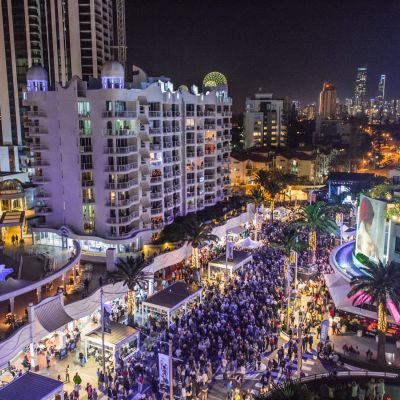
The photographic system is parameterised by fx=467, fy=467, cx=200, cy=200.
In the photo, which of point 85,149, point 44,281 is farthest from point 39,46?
point 44,281

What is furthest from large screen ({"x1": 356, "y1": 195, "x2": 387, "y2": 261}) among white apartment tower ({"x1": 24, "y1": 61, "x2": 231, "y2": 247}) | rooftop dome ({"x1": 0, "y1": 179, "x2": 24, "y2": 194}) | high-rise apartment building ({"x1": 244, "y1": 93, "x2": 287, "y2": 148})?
high-rise apartment building ({"x1": 244, "y1": 93, "x2": 287, "y2": 148})

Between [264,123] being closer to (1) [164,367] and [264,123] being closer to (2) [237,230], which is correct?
(2) [237,230]

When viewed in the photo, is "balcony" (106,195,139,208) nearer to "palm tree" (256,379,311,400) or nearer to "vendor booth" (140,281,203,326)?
"vendor booth" (140,281,203,326)

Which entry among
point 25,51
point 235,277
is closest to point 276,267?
point 235,277

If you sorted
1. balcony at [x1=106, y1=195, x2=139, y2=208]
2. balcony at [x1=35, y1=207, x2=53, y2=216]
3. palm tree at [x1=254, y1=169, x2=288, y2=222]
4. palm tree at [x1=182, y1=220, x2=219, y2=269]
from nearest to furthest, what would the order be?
1. balcony at [x1=106, y1=195, x2=139, y2=208]
2. palm tree at [x1=182, y1=220, x2=219, y2=269]
3. balcony at [x1=35, y1=207, x2=53, y2=216]
4. palm tree at [x1=254, y1=169, x2=288, y2=222]

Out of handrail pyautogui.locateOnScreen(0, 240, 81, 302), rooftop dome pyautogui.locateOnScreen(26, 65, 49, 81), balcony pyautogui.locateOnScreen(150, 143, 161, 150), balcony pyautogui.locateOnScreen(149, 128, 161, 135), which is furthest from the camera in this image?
balcony pyautogui.locateOnScreen(150, 143, 161, 150)

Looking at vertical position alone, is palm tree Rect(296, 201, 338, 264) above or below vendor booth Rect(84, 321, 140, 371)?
above

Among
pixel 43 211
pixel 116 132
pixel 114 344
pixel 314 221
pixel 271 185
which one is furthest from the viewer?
pixel 271 185
